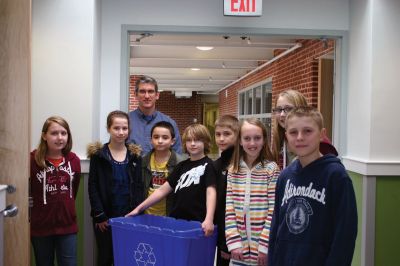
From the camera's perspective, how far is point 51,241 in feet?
9.35

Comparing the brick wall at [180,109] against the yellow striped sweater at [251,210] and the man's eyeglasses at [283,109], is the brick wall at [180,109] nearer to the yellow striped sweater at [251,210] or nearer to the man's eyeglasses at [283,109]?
the man's eyeglasses at [283,109]

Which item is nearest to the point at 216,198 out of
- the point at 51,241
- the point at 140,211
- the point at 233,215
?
the point at 233,215

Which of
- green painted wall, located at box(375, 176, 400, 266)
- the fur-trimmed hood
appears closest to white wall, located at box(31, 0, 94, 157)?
the fur-trimmed hood

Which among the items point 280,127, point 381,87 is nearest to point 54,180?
point 280,127

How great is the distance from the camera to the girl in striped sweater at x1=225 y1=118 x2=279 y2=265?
93.4 inches

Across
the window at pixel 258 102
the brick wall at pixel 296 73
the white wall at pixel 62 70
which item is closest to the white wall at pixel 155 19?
the white wall at pixel 62 70

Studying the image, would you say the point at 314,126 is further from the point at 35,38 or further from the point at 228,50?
the point at 228,50

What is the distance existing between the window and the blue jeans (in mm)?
5102

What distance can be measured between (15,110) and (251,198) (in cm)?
133

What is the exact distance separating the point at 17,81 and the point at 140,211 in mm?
1018

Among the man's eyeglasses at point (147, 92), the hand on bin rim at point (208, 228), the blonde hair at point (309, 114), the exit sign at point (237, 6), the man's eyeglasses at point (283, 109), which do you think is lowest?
the hand on bin rim at point (208, 228)

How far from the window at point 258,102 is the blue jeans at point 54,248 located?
5.10 meters

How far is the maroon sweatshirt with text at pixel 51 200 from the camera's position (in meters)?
2.77

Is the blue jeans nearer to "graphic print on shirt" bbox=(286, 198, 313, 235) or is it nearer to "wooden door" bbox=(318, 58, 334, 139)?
"graphic print on shirt" bbox=(286, 198, 313, 235)
